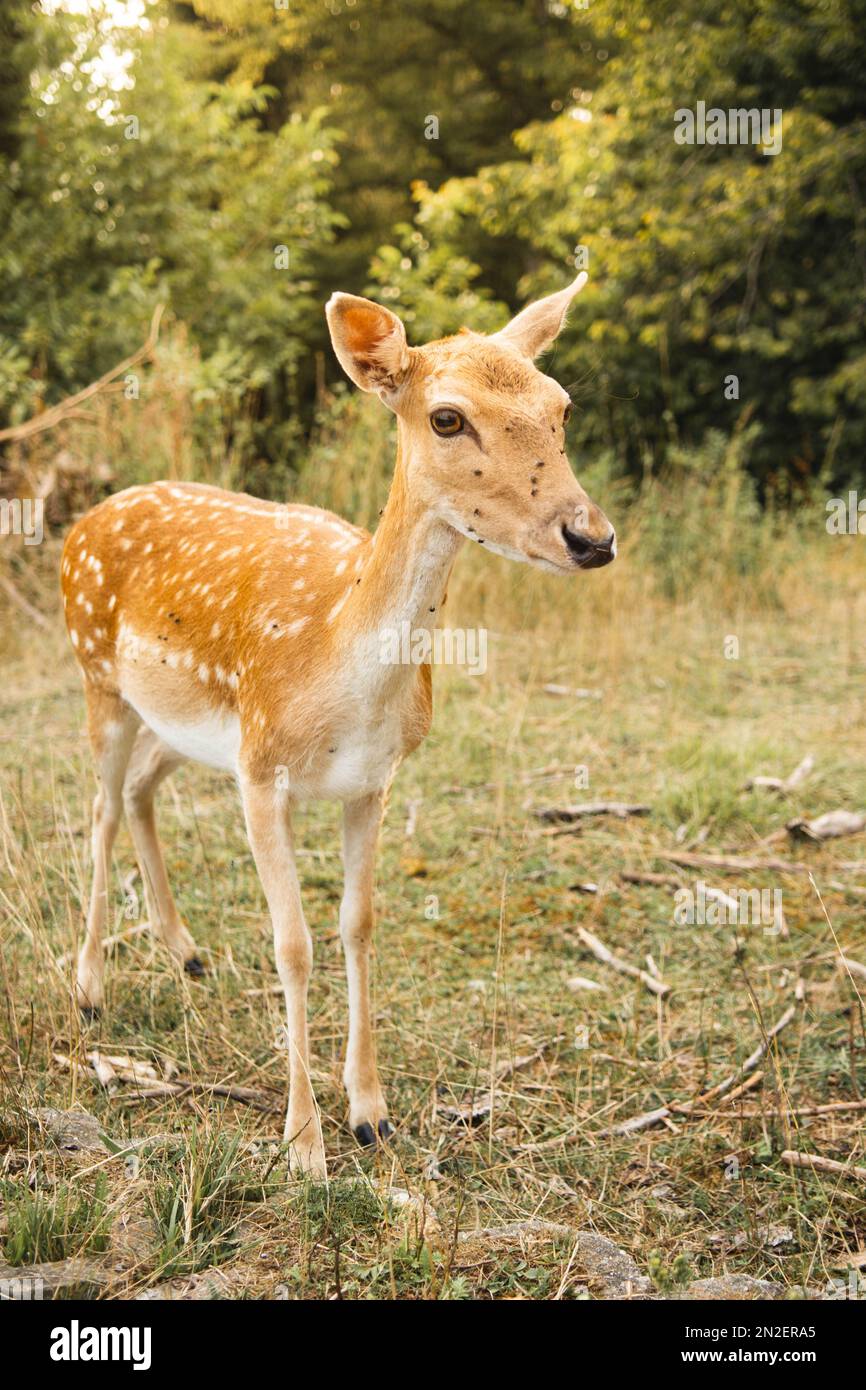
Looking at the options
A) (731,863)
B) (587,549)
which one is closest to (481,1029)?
(731,863)

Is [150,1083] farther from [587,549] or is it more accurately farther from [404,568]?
[587,549]

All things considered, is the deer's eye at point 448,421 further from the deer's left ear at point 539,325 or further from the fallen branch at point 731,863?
the fallen branch at point 731,863

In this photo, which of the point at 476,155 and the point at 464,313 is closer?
the point at 464,313

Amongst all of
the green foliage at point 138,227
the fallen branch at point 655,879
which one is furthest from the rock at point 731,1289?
the green foliage at point 138,227

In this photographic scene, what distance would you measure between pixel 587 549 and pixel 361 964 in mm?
1460

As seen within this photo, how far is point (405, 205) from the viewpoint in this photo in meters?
19.5

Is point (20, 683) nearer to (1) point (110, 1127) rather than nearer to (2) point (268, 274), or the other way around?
(1) point (110, 1127)

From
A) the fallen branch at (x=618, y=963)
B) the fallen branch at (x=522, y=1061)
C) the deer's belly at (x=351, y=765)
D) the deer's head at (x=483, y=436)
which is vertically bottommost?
the fallen branch at (x=522, y=1061)

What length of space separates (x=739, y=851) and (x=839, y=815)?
1.72ft

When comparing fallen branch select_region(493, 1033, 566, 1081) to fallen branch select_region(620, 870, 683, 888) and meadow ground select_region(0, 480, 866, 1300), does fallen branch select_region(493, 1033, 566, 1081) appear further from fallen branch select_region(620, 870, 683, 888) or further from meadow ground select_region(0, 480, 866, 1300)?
fallen branch select_region(620, 870, 683, 888)

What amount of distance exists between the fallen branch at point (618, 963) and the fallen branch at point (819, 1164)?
0.99m

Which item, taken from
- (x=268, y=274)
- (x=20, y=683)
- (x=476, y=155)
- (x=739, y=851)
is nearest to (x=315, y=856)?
(x=739, y=851)

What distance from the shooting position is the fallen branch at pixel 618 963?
13.4 feet

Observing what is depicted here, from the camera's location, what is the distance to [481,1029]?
12.6 ft
